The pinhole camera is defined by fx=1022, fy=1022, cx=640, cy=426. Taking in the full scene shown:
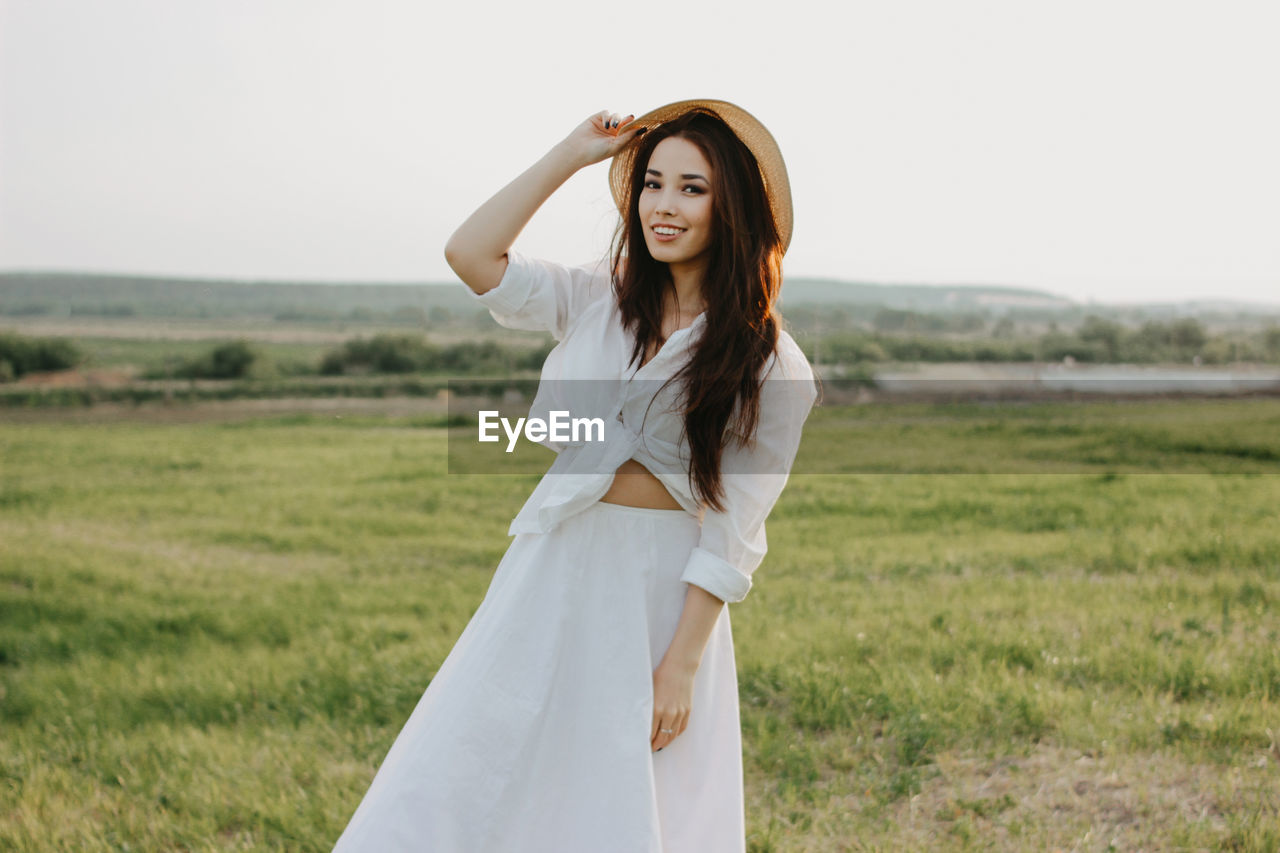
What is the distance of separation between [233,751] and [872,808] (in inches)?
100

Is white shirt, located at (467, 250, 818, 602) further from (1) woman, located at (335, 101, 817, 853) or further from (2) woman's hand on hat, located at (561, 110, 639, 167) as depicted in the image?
(2) woman's hand on hat, located at (561, 110, 639, 167)

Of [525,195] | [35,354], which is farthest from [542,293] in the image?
[35,354]

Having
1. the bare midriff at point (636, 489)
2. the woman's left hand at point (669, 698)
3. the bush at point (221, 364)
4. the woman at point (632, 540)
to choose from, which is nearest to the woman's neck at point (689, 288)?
the woman at point (632, 540)

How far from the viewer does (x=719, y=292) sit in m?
2.24

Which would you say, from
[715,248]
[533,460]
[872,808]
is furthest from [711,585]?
[533,460]

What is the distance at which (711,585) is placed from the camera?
2113mm

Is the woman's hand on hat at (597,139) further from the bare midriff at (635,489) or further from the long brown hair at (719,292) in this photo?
the bare midriff at (635,489)

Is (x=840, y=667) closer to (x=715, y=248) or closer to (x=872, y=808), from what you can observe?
(x=872, y=808)

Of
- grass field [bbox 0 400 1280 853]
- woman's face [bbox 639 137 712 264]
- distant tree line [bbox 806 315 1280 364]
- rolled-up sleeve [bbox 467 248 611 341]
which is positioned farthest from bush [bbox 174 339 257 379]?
woman's face [bbox 639 137 712 264]

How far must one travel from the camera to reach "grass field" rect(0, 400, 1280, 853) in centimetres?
358

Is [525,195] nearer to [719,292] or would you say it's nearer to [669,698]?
[719,292]

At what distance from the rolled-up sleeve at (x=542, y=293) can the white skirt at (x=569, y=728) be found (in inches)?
18.4

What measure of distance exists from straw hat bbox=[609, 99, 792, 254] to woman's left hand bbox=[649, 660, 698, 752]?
38.9 inches
